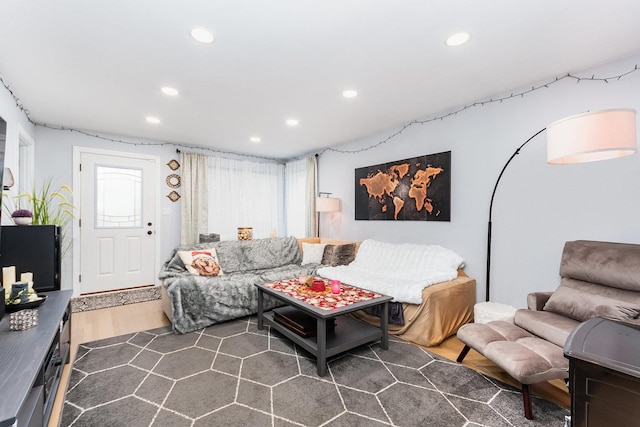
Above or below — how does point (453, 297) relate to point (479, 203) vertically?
below

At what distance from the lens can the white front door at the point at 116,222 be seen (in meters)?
4.10

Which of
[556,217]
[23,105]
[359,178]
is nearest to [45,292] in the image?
[23,105]

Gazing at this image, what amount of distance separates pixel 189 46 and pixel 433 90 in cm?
213

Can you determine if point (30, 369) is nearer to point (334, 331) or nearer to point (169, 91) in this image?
point (334, 331)

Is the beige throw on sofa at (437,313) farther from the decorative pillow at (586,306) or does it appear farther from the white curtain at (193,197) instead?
the white curtain at (193,197)

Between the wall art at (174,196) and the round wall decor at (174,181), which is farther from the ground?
the round wall decor at (174,181)

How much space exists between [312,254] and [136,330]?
233cm

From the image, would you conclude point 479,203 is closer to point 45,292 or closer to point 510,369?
point 510,369

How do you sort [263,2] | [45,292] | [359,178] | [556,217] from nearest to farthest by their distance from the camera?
[263,2] < [45,292] < [556,217] < [359,178]

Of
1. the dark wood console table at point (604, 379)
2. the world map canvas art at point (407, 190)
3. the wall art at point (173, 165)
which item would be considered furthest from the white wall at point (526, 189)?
the wall art at point (173, 165)

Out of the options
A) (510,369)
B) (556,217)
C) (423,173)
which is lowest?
(510,369)

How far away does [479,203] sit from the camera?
303 centimetres

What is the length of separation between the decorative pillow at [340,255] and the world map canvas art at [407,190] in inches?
21.1

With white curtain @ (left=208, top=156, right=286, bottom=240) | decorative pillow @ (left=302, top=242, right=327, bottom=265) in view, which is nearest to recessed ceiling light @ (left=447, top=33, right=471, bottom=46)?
decorative pillow @ (left=302, top=242, right=327, bottom=265)
